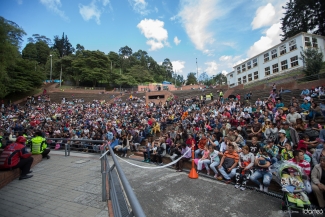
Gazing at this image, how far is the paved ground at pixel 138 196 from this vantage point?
332 centimetres

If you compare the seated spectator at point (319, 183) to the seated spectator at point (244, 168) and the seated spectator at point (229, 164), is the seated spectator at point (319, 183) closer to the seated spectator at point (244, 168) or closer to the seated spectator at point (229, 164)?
the seated spectator at point (244, 168)

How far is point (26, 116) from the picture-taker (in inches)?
844

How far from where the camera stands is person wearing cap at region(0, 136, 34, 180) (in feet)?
15.7

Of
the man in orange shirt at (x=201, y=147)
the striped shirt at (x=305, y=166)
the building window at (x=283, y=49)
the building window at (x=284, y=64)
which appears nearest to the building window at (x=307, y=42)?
the building window at (x=283, y=49)

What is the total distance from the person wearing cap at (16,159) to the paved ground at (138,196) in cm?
41

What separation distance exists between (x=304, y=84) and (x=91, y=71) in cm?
4425

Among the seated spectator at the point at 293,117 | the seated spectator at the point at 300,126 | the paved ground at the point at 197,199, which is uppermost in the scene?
the seated spectator at the point at 293,117

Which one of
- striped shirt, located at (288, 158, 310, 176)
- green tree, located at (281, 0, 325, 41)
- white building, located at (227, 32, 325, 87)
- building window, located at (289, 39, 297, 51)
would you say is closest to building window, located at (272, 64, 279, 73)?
white building, located at (227, 32, 325, 87)

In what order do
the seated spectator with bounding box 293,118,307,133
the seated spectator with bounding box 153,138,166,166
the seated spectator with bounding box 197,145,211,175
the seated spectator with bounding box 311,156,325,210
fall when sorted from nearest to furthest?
the seated spectator with bounding box 311,156,325,210 < the seated spectator with bounding box 197,145,211,175 < the seated spectator with bounding box 293,118,307,133 < the seated spectator with bounding box 153,138,166,166

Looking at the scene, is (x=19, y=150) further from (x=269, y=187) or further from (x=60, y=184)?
(x=269, y=187)

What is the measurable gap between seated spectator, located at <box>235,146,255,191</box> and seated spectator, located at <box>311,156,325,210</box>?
1.54 meters

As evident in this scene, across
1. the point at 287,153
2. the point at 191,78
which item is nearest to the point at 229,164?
the point at 287,153

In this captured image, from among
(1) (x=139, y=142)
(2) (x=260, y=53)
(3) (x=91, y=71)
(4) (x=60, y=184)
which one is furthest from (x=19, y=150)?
(3) (x=91, y=71)

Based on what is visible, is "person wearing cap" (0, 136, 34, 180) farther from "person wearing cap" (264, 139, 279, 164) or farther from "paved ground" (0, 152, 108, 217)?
"person wearing cap" (264, 139, 279, 164)
